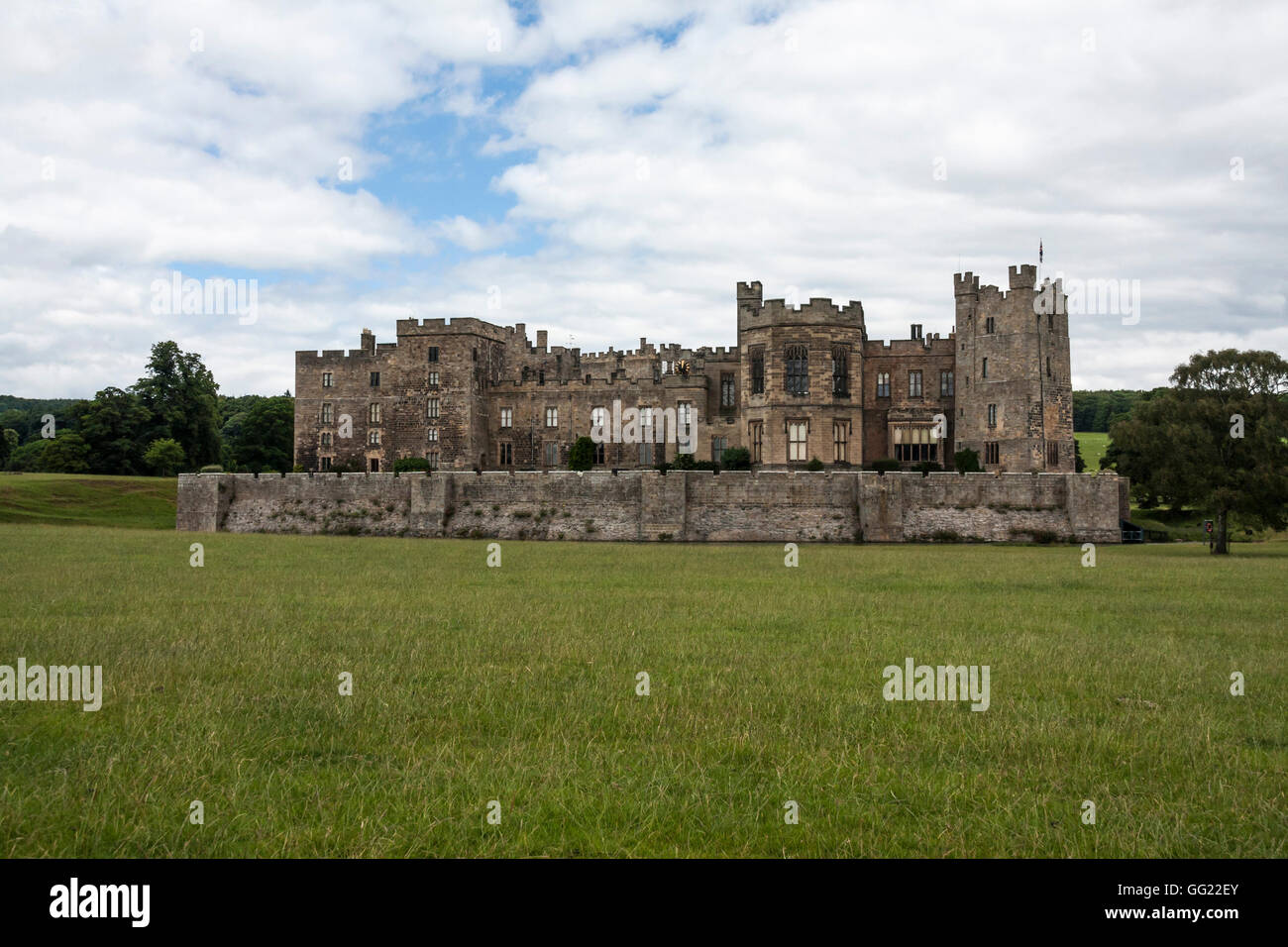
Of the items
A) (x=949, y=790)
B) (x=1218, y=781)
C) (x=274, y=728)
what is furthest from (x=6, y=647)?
(x=1218, y=781)

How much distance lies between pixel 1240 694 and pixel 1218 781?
430cm

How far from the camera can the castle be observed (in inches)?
2301

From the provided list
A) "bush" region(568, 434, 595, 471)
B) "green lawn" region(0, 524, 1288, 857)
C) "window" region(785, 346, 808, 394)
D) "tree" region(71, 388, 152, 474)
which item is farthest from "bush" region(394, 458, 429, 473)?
"green lawn" region(0, 524, 1288, 857)

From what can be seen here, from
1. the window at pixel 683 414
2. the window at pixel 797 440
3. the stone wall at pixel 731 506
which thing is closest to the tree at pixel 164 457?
the stone wall at pixel 731 506

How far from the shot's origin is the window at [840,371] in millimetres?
59156

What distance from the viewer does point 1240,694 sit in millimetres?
12180

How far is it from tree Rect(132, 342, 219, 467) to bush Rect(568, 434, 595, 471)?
37.8 m

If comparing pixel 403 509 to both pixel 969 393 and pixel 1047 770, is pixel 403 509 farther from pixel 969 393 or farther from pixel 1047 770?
pixel 1047 770

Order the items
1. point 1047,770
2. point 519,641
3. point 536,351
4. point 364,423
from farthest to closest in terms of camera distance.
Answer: point 536,351 < point 364,423 < point 519,641 < point 1047,770

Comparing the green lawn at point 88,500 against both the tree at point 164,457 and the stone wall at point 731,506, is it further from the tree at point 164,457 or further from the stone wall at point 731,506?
the stone wall at point 731,506

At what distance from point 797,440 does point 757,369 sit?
16.6 feet

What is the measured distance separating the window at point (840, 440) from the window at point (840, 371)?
1.72 m

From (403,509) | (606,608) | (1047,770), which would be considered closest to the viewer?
(1047,770)

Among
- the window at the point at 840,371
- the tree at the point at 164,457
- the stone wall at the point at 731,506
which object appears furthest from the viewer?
the tree at the point at 164,457
